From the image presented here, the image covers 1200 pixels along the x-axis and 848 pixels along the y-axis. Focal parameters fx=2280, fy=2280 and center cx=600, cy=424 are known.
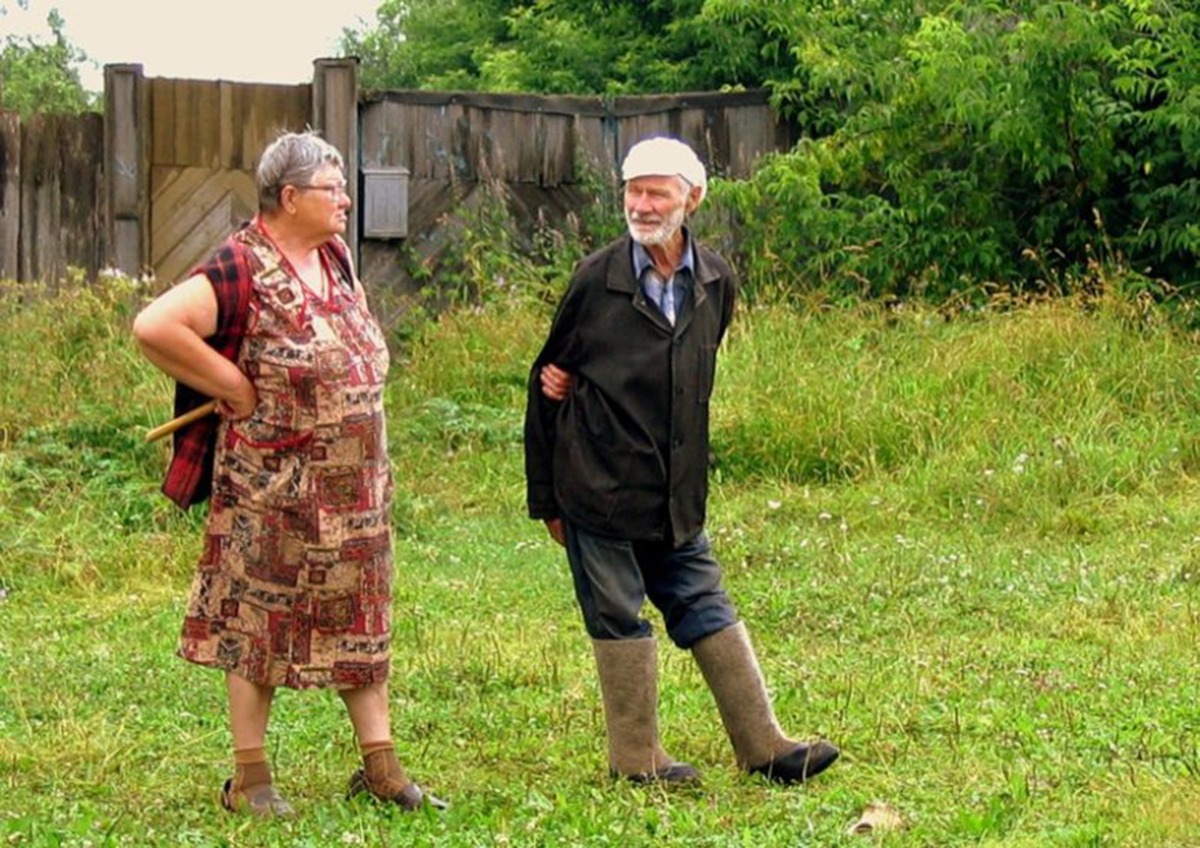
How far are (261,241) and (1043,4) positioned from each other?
8961mm

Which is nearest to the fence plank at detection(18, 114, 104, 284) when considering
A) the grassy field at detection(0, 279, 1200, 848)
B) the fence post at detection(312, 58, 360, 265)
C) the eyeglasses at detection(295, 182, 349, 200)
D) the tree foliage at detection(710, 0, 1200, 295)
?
the grassy field at detection(0, 279, 1200, 848)

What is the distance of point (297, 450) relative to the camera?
19.7 ft

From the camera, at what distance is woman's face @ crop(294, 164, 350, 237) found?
238 inches

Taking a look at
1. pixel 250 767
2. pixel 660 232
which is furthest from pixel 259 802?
pixel 660 232

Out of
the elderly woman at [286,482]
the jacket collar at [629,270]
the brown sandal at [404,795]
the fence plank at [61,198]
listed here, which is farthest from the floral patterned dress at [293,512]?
the fence plank at [61,198]

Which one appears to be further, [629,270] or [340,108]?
[340,108]

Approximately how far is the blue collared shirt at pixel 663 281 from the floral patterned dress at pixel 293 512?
0.85m

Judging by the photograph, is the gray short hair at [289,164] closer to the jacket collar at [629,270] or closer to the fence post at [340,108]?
the jacket collar at [629,270]

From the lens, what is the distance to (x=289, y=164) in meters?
6.05

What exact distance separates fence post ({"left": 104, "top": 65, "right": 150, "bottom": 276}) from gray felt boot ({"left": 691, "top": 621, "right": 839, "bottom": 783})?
8.85 m

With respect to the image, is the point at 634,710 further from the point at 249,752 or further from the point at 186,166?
the point at 186,166

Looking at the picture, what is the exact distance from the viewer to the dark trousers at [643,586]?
6324 mm

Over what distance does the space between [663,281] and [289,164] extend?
1.11 meters

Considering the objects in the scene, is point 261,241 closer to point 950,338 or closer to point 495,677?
point 495,677
